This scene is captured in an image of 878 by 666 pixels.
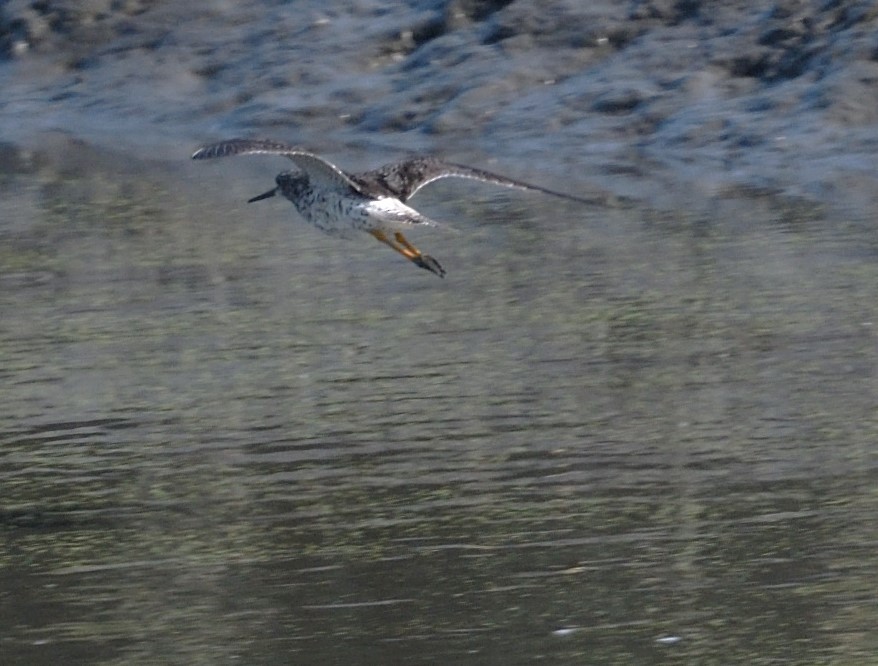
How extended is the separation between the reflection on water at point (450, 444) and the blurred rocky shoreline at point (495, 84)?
162 centimetres

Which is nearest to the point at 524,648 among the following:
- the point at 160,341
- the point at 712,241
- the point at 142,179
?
the point at 160,341

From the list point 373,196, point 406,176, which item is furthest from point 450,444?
point 406,176

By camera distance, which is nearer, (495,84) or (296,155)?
(296,155)

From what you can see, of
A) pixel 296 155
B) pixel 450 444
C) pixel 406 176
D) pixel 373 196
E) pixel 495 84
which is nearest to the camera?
pixel 450 444

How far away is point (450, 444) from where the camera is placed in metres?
7.42

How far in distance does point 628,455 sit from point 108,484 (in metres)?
1.78

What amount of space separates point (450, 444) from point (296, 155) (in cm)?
153

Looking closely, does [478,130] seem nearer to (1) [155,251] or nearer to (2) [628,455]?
(1) [155,251]

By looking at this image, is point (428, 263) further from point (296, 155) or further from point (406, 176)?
point (296, 155)

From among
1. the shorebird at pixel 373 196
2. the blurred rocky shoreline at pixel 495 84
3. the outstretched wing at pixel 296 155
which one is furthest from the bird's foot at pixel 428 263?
the blurred rocky shoreline at pixel 495 84

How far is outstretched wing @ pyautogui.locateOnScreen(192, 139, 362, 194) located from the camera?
8.02 meters

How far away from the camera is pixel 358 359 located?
8.70 metres

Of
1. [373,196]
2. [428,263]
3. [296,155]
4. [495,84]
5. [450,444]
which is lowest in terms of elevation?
[450,444]

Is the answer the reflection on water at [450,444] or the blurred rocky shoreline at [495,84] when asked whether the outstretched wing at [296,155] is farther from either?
the blurred rocky shoreline at [495,84]
